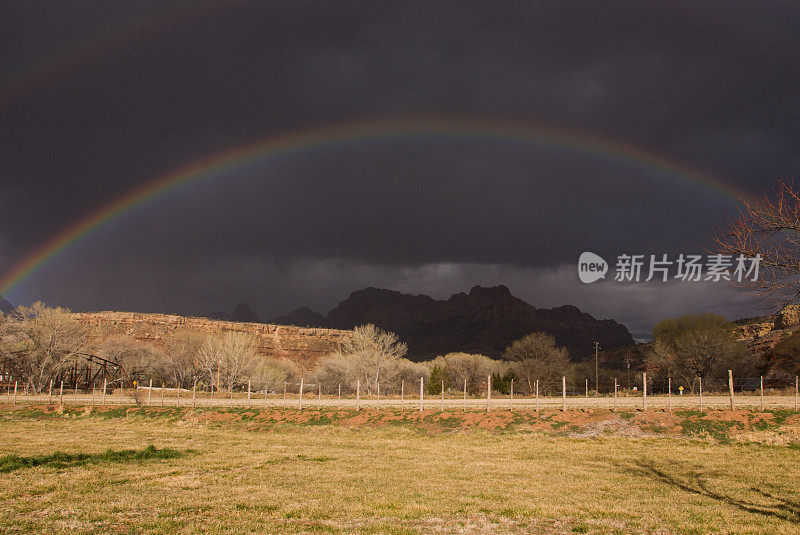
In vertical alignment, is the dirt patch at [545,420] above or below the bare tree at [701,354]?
below

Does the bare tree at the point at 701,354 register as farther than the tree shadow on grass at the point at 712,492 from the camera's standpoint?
Yes

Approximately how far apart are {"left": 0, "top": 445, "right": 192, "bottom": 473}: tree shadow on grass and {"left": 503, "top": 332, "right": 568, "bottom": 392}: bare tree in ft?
239

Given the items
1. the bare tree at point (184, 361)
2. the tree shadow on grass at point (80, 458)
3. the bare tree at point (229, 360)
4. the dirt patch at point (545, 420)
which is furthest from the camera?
the bare tree at point (184, 361)

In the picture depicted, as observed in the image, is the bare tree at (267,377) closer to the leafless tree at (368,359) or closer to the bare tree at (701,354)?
the leafless tree at (368,359)

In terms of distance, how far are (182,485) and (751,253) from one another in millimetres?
13937

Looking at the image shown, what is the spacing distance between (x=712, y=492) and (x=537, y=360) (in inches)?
3257

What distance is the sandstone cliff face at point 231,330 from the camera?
135250 mm

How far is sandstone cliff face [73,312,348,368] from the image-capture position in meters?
135

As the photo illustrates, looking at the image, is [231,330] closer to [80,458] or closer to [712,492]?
[80,458]

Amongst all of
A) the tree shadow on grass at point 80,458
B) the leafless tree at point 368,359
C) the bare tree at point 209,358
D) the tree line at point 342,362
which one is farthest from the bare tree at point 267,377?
the tree shadow on grass at point 80,458

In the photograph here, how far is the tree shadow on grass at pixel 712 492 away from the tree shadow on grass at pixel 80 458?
53.6ft

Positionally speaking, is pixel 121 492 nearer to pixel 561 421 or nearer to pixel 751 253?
pixel 751 253

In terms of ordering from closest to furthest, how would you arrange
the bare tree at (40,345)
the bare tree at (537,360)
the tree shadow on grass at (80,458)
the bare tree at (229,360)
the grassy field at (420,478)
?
the grassy field at (420,478)
the tree shadow on grass at (80,458)
the bare tree at (40,345)
the bare tree at (229,360)
the bare tree at (537,360)

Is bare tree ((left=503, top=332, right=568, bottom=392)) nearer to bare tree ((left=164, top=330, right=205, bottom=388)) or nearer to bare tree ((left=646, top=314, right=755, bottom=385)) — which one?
A: bare tree ((left=646, top=314, right=755, bottom=385))
